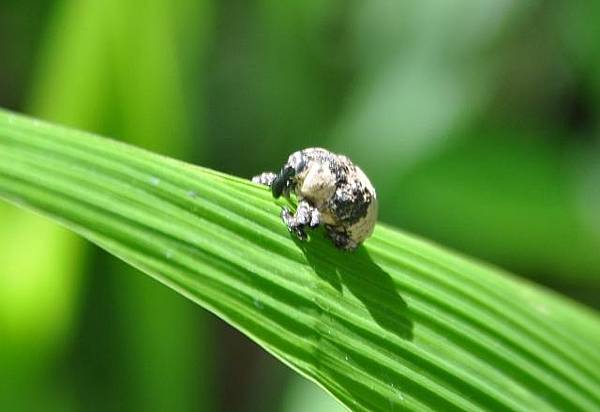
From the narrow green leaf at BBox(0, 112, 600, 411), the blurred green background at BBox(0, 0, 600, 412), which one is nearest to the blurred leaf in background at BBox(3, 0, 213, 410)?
the blurred green background at BBox(0, 0, 600, 412)

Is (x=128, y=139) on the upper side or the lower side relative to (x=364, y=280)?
lower

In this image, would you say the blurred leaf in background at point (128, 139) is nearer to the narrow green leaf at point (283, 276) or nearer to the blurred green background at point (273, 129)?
the blurred green background at point (273, 129)

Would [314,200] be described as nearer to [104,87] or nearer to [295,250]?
[295,250]

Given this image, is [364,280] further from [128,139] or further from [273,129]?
[273,129]

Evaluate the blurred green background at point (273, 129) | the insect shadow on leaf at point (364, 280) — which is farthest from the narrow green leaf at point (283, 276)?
the blurred green background at point (273, 129)

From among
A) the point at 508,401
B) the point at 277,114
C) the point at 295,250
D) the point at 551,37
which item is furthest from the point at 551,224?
the point at 295,250

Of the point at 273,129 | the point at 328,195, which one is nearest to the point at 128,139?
the point at 273,129
